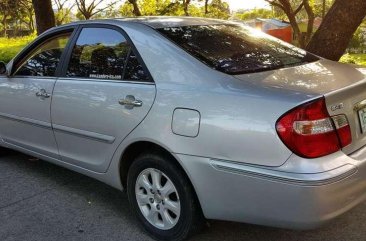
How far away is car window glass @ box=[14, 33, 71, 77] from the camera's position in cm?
434

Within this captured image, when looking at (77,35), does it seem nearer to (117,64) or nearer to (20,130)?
(117,64)

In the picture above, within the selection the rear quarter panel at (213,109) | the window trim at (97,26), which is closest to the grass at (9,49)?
the window trim at (97,26)

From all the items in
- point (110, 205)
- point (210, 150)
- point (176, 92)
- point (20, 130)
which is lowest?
point (110, 205)

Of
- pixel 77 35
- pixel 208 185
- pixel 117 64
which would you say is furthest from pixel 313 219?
pixel 77 35

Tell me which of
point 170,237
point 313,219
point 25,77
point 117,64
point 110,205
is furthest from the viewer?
point 25,77

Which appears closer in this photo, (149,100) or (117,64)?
(149,100)

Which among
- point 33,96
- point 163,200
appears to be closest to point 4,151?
point 33,96

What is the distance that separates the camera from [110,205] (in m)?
4.18

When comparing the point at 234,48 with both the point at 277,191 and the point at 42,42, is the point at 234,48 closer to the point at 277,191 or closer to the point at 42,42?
the point at 277,191

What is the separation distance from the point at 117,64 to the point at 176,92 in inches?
29.9

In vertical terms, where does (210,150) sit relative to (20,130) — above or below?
above

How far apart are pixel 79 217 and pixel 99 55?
1.32 m

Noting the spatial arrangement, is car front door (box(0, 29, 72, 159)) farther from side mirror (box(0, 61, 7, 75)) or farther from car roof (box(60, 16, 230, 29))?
car roof (box(60, 16, 230, 29))

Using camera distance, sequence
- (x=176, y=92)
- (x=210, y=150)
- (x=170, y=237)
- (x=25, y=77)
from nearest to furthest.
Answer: (x=210, y=150), (x=176, y=92), (x=170, y=237), (x=25, y=77)
